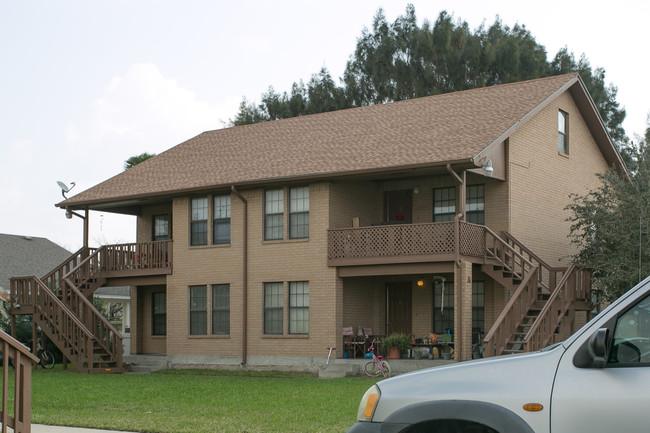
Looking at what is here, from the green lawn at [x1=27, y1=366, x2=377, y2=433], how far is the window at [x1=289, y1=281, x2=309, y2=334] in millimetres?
1713

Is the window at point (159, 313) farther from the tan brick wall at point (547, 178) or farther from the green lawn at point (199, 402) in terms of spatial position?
the tan brick wall at point (547, 178)

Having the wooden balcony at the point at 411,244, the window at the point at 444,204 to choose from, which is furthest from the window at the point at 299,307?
the window at the point at 444,204

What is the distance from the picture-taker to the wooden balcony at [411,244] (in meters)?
23.6

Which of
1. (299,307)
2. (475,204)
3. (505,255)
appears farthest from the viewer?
(299,307)

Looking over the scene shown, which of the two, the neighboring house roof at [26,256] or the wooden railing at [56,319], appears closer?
the wooden railing at [56,319]

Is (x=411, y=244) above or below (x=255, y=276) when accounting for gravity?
above

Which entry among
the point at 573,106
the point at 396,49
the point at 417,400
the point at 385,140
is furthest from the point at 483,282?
the point at 396,49

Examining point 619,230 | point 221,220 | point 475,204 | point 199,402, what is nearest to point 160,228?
point 221,220

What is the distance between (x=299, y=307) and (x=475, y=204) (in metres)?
5.93

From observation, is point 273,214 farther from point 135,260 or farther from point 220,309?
point 135,260

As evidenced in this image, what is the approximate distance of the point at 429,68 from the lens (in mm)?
46469

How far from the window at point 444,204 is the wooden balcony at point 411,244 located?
2086 mm

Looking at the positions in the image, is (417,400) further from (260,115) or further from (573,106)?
(260,115)

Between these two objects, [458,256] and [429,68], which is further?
[429,68]
